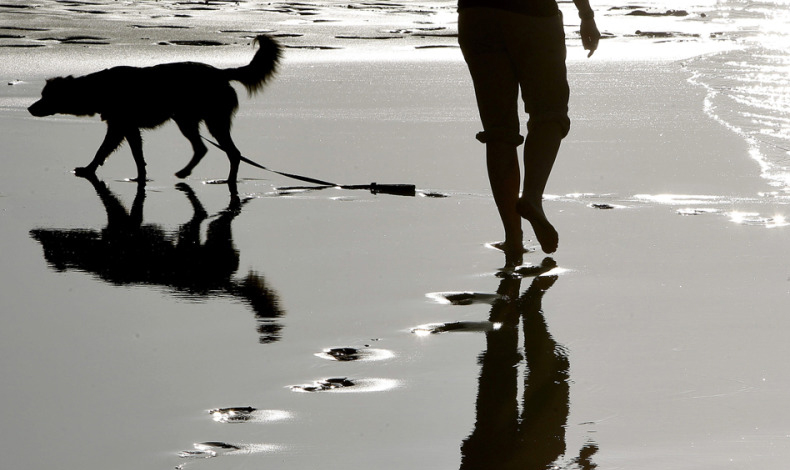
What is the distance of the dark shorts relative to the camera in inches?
188

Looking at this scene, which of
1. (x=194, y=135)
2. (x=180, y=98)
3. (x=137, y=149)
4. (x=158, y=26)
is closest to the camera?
(x=137, y=149)

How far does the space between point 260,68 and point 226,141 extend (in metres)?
0.54

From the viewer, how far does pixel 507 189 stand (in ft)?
16.4

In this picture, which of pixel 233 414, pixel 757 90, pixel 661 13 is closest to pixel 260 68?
pixel 233 414

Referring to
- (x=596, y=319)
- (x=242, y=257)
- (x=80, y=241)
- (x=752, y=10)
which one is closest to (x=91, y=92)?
(x=80, y=241)

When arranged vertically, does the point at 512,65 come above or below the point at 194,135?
above

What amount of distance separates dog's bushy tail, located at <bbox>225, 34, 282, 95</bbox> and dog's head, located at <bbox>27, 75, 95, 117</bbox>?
116cm

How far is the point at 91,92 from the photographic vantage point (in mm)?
8172

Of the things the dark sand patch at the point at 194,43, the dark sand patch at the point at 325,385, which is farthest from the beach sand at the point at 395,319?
the dark sand patch at the point at 194,43

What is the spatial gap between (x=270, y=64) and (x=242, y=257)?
2911 mm

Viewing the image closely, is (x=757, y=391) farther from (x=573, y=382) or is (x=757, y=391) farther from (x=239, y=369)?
(x=239, y=369)

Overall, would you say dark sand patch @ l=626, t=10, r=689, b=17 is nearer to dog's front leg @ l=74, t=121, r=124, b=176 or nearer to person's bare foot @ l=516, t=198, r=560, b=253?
dog's front leg @ l=74, t=121, r=124, b=176

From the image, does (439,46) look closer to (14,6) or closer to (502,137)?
(14,6)

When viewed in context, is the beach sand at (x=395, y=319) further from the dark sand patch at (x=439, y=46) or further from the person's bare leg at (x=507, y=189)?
the dark sand patch at (x=439, y=46)
